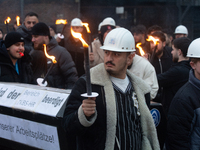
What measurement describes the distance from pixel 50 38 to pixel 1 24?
7.20m

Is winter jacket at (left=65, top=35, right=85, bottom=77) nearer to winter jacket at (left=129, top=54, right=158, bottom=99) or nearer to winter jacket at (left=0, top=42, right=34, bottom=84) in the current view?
winter jacket at (left=0, top=42, right=34, bottom=84)

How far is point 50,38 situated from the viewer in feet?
15.8

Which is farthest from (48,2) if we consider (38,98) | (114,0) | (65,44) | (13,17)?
(38,98)

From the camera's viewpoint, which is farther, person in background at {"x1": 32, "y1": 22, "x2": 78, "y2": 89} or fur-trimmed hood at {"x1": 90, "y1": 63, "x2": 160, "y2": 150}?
person in background at {"x1": 32, "y1": 22, "x2": 78, "y2": 89}

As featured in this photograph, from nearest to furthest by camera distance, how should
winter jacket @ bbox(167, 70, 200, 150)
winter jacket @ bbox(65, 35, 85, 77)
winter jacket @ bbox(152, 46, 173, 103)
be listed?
1. winter jacket @ bbox(167, 70, 200, 150)
2. winter jacket @ bbox(152, 46, 173, 103)
3. winter jacket @ bbox(65, 35, 85, 77)

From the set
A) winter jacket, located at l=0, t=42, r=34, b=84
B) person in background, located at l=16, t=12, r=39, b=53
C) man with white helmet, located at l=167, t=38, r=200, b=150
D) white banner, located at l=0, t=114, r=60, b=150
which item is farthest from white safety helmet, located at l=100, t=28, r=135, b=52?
person in background, located at l=16, t=12, r=39, b=53

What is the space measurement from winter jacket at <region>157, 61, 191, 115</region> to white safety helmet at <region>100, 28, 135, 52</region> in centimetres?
166

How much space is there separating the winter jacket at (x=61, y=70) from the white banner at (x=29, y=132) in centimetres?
146

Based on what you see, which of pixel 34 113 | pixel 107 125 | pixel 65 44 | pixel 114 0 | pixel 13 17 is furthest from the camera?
pixel 114 0

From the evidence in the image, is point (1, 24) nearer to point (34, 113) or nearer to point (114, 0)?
point (114, 0)

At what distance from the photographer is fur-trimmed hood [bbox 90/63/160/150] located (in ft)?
6.80

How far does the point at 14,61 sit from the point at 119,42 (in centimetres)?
233

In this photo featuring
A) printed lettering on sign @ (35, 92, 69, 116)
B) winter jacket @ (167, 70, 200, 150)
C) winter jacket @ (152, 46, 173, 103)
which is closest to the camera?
winter jacket @ (167, 70, 200, 150)

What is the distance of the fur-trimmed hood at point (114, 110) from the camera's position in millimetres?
2072
